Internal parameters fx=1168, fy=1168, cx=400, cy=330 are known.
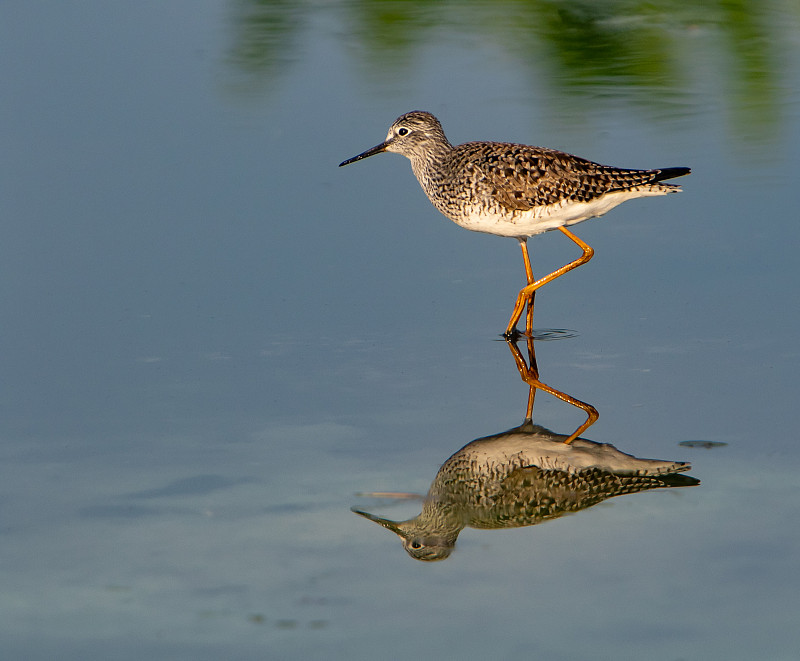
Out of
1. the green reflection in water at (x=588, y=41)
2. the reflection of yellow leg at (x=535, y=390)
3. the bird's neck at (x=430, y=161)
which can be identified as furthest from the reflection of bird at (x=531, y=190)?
the green reflection in water at (x=588, y=41)

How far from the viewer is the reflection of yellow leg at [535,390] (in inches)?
251

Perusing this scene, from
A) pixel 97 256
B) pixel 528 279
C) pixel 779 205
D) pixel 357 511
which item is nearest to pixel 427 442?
pixel 357 511

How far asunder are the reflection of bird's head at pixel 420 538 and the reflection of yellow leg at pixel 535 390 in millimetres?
1166

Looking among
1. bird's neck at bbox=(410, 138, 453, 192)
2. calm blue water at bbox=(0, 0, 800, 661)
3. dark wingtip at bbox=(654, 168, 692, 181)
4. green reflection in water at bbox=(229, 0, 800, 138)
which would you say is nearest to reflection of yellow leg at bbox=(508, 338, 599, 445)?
calm blue water at bbox=(0, 0, 800, 661)

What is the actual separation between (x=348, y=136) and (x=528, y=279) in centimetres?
321

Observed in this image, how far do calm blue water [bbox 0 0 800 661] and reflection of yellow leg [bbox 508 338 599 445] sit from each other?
0.27 ft

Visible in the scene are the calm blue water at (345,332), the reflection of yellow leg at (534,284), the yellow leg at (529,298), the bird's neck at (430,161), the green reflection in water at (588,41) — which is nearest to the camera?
the calm blue water at (345,332)

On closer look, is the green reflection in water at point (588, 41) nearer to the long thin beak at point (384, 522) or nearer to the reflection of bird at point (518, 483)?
the reflection of bird at point (518, 483)

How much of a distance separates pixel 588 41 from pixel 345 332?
777cm

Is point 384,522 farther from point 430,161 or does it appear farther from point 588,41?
point 588,41

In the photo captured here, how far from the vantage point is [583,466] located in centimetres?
591

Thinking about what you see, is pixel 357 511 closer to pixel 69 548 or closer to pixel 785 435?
pixel 69 548

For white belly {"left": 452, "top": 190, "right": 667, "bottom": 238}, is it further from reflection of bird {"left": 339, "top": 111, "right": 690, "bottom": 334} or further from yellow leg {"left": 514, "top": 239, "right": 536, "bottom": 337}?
yellow leg {"left": 514, "top": 239, "right": 536, "bottom": 337}

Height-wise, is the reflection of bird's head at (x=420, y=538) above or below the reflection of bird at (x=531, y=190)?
below
